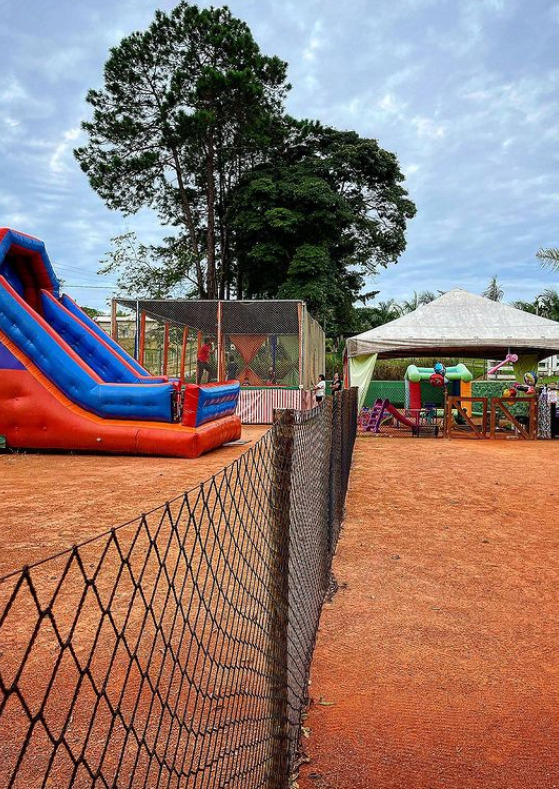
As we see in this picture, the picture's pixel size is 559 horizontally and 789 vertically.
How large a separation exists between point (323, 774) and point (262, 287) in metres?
25.3

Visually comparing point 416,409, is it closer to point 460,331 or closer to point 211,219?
point 460,331

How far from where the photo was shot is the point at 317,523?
3785 millimetres

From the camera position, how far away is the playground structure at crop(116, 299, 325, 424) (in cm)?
1508

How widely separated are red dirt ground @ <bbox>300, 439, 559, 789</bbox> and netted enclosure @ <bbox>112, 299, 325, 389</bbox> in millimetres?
9304

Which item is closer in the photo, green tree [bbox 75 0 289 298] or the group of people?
the group of people

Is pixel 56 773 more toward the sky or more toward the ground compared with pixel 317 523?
more toward the ground

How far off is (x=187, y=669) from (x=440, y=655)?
132cm

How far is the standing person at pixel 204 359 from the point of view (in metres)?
15.2

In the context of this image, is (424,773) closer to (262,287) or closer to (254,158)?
(262,287)

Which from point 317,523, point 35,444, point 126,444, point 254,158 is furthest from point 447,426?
point 254,158

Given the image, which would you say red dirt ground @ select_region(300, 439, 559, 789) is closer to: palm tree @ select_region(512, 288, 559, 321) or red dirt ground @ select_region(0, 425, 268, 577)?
red dirt ground @ select_region(0, 425, 268, 577)

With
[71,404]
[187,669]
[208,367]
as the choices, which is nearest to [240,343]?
[208,367]

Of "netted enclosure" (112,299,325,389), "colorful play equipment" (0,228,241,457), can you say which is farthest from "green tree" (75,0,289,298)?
"colorful play equipment" (0,228,241,457)

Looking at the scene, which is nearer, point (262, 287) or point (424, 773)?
point (424, 773)
